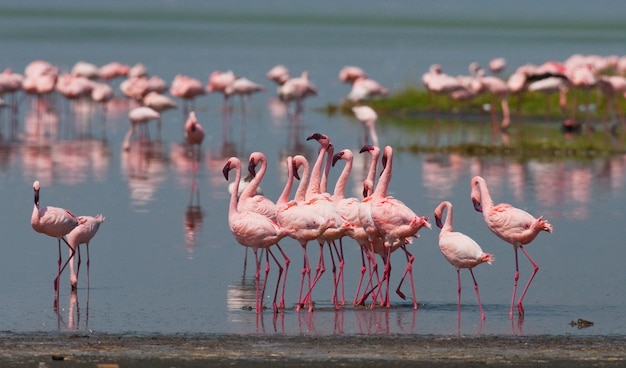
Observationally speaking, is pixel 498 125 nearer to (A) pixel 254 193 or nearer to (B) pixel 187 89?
(B) pixel 187 89

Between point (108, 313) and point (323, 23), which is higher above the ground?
point (323, 23)

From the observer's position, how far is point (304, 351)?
8898 mm

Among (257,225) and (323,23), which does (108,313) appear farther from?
(323,23)

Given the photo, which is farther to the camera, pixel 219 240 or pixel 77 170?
pixel 77 170

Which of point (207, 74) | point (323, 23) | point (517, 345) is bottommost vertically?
point (517, 345)

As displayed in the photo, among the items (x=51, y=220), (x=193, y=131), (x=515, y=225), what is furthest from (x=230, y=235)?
(x=193, y=131)

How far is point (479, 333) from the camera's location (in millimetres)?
9703

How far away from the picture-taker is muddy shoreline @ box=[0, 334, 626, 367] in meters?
8.52

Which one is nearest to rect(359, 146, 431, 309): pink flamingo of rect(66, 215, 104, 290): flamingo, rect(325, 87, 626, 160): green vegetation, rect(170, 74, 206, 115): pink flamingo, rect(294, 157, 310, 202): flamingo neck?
rect(294, 157, 310, 202): flamingo neck

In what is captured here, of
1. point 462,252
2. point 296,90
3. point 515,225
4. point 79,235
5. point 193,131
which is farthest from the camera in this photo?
point 296,90

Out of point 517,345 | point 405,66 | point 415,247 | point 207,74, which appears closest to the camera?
point 517,345

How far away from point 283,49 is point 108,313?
47.9m

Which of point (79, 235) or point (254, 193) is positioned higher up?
point (254, 193)

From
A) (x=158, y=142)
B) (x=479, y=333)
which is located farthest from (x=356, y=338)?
(x=158, y=142)
